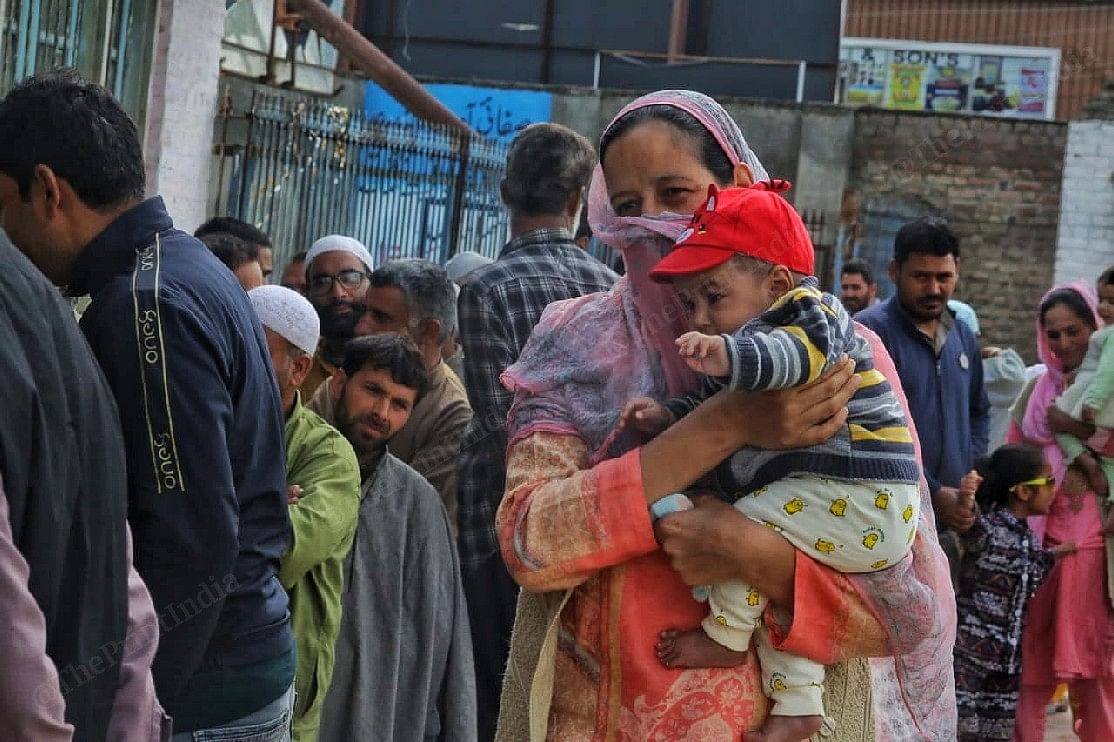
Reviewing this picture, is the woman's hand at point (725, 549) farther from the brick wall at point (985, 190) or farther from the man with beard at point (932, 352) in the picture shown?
the brick wall at point (985, 190)

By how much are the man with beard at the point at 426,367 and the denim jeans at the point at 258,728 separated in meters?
1.50

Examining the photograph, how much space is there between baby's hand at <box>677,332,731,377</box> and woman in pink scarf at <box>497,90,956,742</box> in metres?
0.15

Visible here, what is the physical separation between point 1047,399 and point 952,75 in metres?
21.1

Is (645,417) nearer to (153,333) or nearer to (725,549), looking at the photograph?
(725,549)

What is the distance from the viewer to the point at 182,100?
8.13 metres

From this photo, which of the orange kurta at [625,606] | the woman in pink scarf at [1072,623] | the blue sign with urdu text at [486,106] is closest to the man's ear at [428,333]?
the orange kurta at [625,606]

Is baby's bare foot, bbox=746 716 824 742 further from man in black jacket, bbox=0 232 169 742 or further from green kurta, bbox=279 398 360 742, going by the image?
green kurta, bbox=279 398 360 742

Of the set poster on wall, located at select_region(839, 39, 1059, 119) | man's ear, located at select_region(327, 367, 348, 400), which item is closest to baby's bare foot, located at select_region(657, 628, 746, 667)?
man's ear, located at select_region(327, 367, 348, 400)

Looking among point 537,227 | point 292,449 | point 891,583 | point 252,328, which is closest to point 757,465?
point 891,583

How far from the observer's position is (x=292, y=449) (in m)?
3.88

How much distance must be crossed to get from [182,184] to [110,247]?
6.01 meters

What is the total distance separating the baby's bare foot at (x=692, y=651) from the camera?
92.2 inches

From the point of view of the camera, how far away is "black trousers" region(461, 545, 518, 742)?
447cm

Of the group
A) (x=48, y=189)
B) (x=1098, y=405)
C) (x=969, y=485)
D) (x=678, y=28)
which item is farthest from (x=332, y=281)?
(x=678, y=28)
